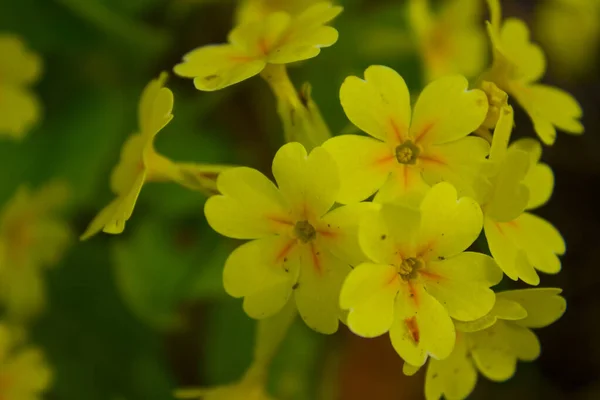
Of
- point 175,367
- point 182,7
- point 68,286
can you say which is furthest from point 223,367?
point 182,7

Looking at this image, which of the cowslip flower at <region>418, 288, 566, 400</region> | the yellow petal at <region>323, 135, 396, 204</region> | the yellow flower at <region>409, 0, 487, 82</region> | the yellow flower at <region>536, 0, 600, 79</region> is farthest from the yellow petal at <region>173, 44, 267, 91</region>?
the yellow flower at <region>536, 0, 600, 79</region>

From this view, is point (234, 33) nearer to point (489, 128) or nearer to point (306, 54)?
point (306, 54)

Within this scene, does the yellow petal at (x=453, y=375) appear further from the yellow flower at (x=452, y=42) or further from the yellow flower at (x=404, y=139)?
the yellow flower at (x=452, y=42)

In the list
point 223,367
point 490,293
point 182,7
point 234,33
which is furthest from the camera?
point 182,7

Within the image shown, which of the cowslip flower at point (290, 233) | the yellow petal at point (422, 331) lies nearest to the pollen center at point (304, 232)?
the cowslip flower at point (290, 233)

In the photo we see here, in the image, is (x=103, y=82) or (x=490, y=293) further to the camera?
(x=103, y=82)

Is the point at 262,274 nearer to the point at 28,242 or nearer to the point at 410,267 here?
the point at 410,267

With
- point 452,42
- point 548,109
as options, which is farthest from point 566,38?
point 548,109
